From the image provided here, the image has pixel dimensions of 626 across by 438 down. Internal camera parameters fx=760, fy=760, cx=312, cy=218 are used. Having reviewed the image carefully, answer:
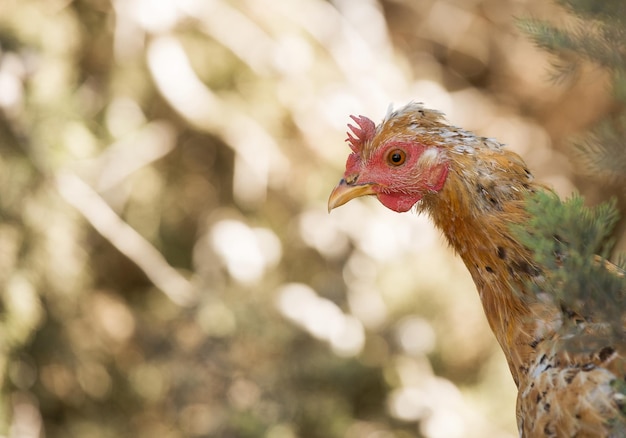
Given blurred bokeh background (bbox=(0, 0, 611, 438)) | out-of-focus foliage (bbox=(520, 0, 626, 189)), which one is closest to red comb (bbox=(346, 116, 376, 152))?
out-of-focus foliage (bbox=(520, 0, 626, 189))

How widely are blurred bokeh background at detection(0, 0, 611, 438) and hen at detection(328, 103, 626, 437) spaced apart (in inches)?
85.9

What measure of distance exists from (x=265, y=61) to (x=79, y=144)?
3.65 ft

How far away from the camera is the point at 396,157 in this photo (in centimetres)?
184

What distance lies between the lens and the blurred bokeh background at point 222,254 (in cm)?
371

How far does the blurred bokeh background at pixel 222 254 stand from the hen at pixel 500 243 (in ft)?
7.16

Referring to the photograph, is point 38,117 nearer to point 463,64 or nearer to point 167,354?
point 167,354

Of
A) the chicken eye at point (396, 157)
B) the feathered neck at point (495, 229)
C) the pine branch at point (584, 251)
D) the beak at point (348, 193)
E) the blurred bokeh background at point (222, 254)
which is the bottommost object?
the blurred bokeh background at point (222, 254)

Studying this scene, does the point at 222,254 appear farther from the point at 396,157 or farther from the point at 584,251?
the point at 584,251

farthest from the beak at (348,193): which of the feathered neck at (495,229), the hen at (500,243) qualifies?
the feathered neck at (495,229)

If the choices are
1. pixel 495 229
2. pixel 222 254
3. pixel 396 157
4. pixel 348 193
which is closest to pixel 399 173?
pixel 396 157

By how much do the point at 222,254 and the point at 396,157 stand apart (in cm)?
265

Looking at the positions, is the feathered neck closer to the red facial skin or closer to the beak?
the red facial skin

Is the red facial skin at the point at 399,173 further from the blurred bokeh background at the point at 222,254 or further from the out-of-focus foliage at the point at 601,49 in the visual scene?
the blurred bokeh background at the point at 222,254

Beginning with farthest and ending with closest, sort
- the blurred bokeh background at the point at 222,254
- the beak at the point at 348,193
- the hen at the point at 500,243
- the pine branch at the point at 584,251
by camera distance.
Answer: the blurred bokeh background at the point at 222,254 → the beak at the point at 348,193 → the hen at the point at 500,243 → the pine branch at the point at 584,251
